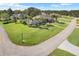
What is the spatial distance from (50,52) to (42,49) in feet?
0.19

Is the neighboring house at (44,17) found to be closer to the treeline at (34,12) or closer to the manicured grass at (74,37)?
the treeline at (34,12)

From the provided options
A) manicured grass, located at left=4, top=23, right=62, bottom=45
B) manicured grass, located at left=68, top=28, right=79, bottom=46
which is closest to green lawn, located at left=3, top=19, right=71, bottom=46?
manicured grass, located at left=4, top=23, right=62, bottom=45

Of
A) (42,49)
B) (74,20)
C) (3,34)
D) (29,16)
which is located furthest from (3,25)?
(74,20)

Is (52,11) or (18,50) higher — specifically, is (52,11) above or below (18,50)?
above

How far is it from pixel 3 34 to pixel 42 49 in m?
0.28

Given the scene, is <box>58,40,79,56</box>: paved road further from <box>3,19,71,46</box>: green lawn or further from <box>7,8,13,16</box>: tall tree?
<box>7,8,13,16</box>: tall tree

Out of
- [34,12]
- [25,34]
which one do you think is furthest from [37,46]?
[34,12]

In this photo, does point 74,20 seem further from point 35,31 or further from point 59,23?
point 35,31

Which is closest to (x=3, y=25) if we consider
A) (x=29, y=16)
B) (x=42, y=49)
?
(x=29, y=16)

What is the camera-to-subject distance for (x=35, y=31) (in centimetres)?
114

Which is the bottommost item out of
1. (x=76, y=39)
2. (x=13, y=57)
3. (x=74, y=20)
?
(x=13, y=57)

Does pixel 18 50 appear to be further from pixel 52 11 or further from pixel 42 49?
pixel 52 11

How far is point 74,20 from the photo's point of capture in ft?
3.76

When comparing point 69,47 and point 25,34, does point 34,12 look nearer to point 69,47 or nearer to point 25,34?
point 25,34
